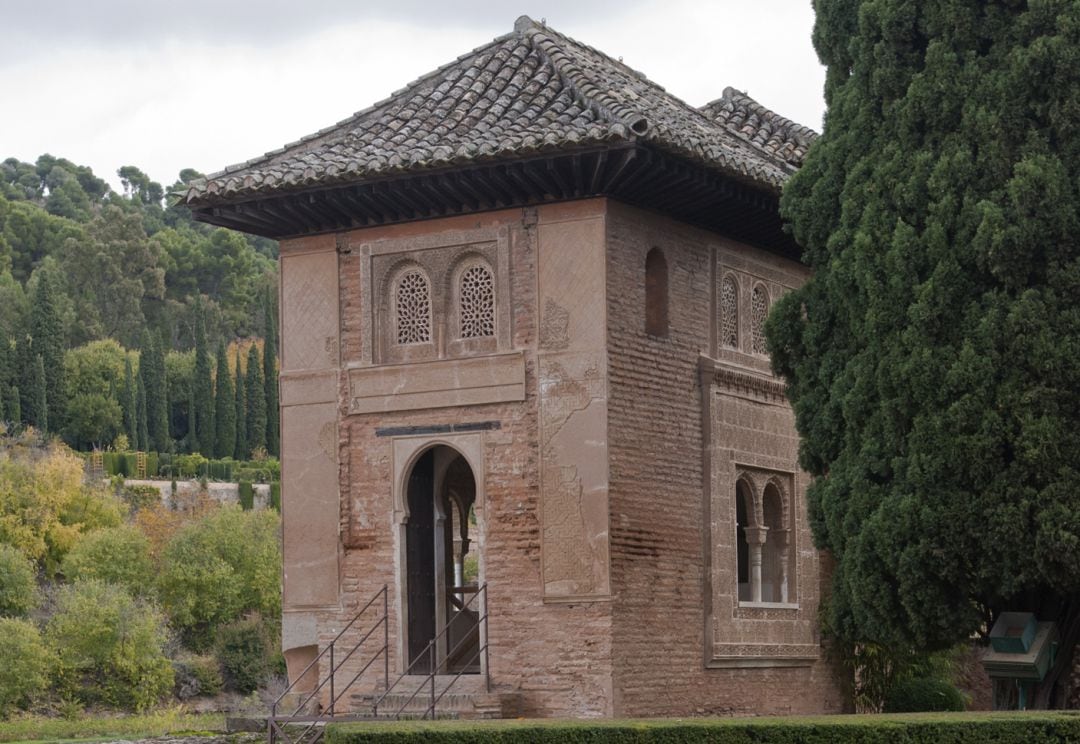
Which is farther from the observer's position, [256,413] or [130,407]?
[256,413]

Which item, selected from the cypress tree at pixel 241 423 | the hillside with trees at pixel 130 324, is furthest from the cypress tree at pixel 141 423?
the cypress tree at pixel 241 423

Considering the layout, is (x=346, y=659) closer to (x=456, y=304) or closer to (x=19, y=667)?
(x=456, y=304)

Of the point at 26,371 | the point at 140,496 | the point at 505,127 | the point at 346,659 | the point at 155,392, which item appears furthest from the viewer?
the point at 155,392

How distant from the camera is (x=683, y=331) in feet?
58.7

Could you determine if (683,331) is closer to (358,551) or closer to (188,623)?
(358,551)

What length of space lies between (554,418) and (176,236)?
7916 cm

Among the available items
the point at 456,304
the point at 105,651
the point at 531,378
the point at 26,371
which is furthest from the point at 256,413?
the point at 531,378

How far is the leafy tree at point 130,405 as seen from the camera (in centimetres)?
7188

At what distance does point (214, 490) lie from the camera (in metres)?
66.2

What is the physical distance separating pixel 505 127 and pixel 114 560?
32049mm

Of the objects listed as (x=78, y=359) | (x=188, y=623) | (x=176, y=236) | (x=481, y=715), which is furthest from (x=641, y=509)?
(x=176, y=236)

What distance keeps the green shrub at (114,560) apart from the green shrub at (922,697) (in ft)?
91.4

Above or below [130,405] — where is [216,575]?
below

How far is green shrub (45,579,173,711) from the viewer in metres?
38.8
